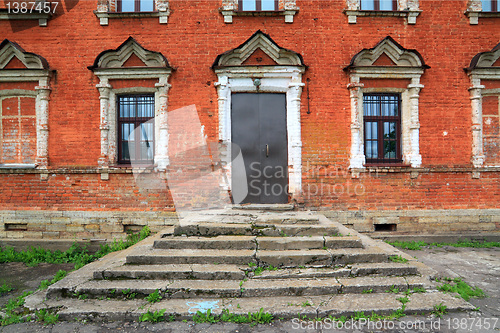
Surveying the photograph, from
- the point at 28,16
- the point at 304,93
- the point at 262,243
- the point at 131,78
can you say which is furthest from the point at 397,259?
the point at 28,16

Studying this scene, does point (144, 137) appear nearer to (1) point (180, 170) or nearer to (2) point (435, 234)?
(1) point (180, 170)

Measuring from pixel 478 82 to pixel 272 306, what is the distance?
7.17m

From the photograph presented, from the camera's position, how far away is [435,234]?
22.6ft

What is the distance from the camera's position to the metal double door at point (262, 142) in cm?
694

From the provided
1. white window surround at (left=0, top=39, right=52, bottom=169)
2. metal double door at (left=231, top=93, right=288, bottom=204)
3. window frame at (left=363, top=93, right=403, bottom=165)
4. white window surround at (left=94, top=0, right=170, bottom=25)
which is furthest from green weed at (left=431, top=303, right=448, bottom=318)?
white window surround at (left=0, top=39, right=52, bottom=169)

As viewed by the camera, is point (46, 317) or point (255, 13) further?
point (255, 13)

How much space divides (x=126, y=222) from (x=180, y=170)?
1.73 metres

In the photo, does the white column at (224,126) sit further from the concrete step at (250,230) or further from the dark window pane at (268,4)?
the dark window pane at (268,4)

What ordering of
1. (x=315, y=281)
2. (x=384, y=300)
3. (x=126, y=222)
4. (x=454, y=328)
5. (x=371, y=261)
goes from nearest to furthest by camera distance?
→ (x=454, y=328), (x=384, y=300), (x=315, y=281), (x=371, y=261), (x=126, y=222)

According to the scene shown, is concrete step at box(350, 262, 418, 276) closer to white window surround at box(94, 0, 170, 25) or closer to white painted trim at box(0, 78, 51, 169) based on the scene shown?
white window surround at box(94, 0, 170, 25)

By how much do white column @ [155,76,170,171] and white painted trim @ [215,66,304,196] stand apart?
48.4 inches

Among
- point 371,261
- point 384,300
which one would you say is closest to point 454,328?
point 384,300

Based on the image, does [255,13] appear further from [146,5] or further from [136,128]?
[136,128]

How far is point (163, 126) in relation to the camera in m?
6.84
